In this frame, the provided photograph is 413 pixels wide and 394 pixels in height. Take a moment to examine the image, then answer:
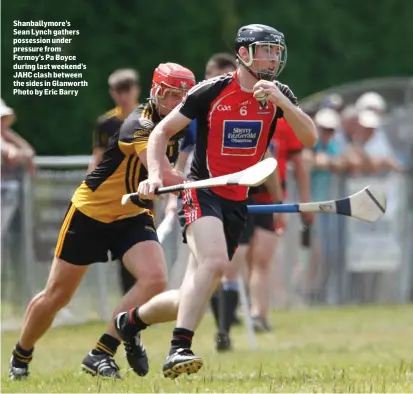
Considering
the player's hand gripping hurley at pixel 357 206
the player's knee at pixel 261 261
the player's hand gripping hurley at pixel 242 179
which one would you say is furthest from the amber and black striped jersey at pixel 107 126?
the player's hand gripping hurley at pixel 242 179

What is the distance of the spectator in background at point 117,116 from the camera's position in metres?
12.4

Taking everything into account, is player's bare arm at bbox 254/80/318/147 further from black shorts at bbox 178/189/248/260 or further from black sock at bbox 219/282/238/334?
black sock at bbox 219/282/238/334

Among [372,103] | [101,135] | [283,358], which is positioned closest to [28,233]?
[101,135]

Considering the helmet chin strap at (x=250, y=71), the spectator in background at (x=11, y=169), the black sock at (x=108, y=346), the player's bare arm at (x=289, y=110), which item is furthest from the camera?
the spectator in background at (x=11, y=169)

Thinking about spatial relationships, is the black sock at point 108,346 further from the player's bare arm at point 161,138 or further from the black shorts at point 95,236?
the player's bare arm at point 161,138

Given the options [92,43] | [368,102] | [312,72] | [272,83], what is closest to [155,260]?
[272,83]

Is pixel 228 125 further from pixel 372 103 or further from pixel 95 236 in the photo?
pixel 372 103

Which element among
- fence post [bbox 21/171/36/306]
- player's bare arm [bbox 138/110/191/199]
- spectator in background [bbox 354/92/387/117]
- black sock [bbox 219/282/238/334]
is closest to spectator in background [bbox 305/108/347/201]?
spectator in background [bbox 354/92/387/117]

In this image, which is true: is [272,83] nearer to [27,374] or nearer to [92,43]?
[27,374]

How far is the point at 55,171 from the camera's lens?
1488cm

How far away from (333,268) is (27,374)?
8333mm

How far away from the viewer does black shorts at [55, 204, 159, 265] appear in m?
9.05

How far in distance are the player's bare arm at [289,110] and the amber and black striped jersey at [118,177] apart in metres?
0.83

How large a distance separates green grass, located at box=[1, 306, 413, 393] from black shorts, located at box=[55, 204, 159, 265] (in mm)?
750
